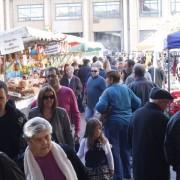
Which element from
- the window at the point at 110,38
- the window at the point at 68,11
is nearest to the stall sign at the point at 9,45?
the window at the point at 110,38

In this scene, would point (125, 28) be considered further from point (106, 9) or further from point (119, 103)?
point (119, 103)

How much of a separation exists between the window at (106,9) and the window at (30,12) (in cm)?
686

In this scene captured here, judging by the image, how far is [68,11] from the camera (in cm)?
6219

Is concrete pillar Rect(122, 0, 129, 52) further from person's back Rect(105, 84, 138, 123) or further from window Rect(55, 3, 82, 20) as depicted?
person's back Rect(105, 84, 138, 123)

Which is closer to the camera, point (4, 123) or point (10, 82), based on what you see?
point (4, 123)

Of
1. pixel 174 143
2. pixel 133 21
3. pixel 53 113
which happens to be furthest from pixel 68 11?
pixel 174 143

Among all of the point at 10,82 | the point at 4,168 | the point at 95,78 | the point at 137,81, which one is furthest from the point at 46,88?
the point at 10,82

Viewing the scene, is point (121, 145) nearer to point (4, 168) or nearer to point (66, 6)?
point (4, 168)

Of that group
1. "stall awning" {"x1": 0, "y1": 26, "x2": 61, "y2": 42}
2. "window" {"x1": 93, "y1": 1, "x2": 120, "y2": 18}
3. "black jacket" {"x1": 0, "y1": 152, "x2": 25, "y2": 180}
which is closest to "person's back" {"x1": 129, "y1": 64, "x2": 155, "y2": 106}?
"stall awning" {"x1": 0, "y1": 26, "x2": 61, "y2": 42}

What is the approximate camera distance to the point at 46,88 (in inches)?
201

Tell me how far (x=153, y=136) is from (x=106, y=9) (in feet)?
187

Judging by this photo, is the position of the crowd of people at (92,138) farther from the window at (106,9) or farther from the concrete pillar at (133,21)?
the window at (106,9)

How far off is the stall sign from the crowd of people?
2.30m

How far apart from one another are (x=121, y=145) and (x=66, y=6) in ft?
185
